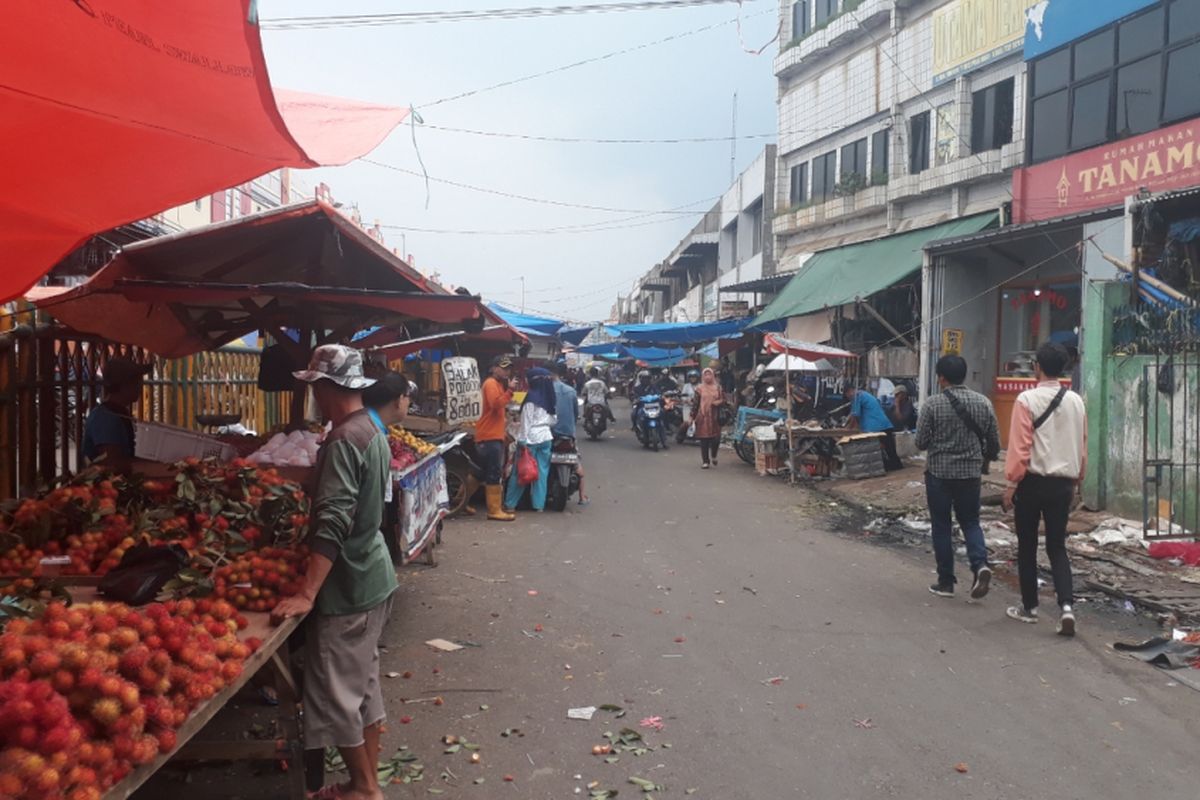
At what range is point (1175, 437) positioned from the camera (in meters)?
9.08

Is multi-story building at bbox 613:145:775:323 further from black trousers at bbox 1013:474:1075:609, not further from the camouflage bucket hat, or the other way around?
the camouflage bucket hat

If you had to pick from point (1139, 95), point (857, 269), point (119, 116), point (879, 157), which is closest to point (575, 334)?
point (879, 157)

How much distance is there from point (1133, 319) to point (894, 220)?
12.4 metres

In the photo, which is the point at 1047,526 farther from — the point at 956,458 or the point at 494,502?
the point at 494,502

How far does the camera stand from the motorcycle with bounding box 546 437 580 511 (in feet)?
37.9

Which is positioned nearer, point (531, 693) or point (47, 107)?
point (47, 107)

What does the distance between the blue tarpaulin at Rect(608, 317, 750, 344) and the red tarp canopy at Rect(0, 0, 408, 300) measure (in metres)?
19.7

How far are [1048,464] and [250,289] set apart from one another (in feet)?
18.3

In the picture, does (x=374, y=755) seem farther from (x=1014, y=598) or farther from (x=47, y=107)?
(x=1014, y=598)

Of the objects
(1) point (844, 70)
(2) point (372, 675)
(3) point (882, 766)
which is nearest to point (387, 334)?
(2) point (372, 675)

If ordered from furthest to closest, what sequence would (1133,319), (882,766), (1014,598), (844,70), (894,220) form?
1. (844,70)
2. (894,220)
3. (1133,319)
4. (1014,598)
5. (882,766)

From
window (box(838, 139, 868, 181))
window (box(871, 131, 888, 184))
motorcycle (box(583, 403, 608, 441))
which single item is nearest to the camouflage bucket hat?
motorcycle (box(583, 403, 608, 441))

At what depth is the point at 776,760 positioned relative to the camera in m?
4.18

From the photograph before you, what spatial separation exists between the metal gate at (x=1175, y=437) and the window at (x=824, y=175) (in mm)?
16384
